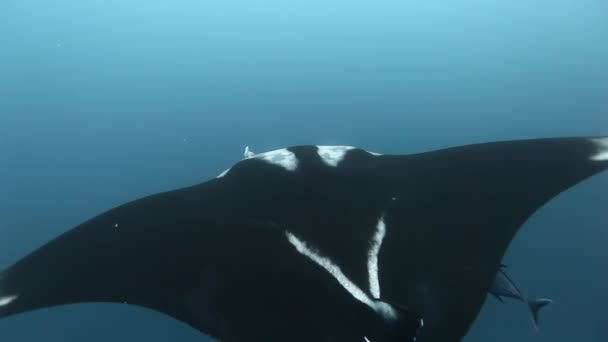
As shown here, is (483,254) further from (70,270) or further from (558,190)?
(70,270)

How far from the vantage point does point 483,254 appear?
186cm

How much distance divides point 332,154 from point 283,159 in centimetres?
25

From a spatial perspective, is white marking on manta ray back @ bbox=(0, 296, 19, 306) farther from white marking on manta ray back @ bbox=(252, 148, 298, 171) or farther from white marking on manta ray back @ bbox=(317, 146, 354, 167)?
white marking on manta ray back @ bbox=(317, 146, 354, 167)

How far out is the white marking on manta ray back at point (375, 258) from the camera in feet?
5.58

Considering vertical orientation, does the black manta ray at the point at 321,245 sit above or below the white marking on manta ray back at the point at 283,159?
below

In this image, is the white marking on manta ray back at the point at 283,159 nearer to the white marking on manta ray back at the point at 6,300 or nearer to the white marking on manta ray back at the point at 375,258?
the white marking on manta ray back at the point at 375,258

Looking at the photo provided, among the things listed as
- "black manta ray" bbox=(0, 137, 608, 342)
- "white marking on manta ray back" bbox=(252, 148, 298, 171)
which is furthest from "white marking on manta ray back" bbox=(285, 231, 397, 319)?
"white marking on manta ray back" bbox=(252, 148, 298, 171)

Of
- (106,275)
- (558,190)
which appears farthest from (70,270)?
(558,190)

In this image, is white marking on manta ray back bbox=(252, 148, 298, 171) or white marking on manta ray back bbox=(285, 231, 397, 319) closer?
white marking on manta ray back bbox=(285, 231, 397, 319)

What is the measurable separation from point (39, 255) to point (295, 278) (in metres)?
1.19

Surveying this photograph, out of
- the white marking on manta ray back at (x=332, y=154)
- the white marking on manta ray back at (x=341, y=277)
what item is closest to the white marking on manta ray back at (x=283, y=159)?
the white marking on manta ray back at (x=332, y=154)

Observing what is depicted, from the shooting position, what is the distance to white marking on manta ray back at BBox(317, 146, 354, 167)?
2.30m

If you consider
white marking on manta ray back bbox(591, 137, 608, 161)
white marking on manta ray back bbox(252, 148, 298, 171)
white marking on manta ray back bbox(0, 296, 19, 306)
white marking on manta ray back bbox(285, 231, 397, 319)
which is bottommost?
white marking on manta ray back bbox(0, 296, 19, 306)

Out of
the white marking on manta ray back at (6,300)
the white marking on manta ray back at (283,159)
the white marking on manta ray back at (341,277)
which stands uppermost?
the white marking on manta ray back at (283,159)
